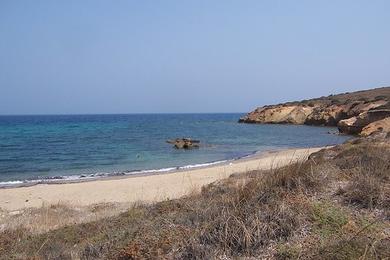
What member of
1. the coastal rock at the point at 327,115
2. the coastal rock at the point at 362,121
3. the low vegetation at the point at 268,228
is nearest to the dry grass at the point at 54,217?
the low vegetation at the point at 268,228

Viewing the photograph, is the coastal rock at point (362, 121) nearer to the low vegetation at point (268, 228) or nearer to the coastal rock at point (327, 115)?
the coastal rock at point (327, 115)

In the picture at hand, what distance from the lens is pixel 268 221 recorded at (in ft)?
18.4

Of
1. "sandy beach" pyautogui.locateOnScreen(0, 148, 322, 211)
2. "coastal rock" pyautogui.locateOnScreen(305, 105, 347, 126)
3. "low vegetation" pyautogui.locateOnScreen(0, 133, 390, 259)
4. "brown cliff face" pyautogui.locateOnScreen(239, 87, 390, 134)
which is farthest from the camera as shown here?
"coastal rock" pyautogui.locateOnScreen(305, 105, 347, 126)

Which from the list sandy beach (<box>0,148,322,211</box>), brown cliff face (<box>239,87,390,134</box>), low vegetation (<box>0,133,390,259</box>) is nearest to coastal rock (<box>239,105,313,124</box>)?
brown cliff face (<box>239,87,390,134</box>)

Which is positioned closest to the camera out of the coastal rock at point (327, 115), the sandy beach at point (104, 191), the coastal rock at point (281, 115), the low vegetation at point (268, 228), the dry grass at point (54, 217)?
the low vegetation at point (268, 228)

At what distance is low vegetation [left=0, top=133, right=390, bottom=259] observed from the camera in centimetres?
514

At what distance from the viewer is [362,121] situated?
49.2 meters

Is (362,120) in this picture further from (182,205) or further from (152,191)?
(182,205)

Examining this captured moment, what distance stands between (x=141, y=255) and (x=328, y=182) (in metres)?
3.22

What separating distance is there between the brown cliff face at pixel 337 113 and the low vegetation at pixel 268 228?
44372mm

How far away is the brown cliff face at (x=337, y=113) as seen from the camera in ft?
162

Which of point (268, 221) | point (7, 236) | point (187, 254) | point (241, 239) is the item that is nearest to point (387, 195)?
point (268, 221)

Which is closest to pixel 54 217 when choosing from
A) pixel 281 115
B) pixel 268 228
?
pixel 268 228

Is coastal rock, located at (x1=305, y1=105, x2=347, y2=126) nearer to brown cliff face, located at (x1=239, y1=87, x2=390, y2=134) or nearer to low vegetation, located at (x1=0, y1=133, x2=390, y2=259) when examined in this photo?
brown cliff face, located at (x1=239, y1=87, x2=390, y2=134)
